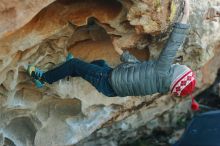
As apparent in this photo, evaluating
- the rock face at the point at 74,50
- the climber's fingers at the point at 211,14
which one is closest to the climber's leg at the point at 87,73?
the rock face at the point at 74,50

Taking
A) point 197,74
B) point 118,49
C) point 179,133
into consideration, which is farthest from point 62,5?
point 179,133

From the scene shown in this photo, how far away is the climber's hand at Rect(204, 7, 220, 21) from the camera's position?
548 centimetres

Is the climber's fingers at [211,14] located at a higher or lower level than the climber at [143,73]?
higher

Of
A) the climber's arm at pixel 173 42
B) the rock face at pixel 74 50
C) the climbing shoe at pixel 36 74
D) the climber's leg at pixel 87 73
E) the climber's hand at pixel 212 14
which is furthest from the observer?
the climber's hand at pixel 212 14

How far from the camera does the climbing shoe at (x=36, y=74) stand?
4828 millimetres

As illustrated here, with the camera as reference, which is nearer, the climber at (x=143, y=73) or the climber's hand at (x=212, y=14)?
the climber at (x=143, y=73)

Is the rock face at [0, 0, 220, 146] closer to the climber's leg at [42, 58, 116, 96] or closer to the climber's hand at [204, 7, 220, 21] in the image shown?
the climber's hand at [204, 7, 220, 21]

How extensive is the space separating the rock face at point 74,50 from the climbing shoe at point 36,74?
0.27 ft

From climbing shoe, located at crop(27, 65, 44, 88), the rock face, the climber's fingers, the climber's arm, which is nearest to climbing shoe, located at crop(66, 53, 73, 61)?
the rock face

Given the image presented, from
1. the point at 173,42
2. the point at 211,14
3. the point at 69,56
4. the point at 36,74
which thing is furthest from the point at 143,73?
the point at 211,14

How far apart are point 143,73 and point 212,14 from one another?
160cm

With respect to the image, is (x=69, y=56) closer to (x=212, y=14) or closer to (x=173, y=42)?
(x=173, y=42)

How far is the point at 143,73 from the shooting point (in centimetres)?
438

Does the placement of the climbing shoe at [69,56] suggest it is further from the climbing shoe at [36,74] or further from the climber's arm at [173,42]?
the climber's arm at [173,42]
